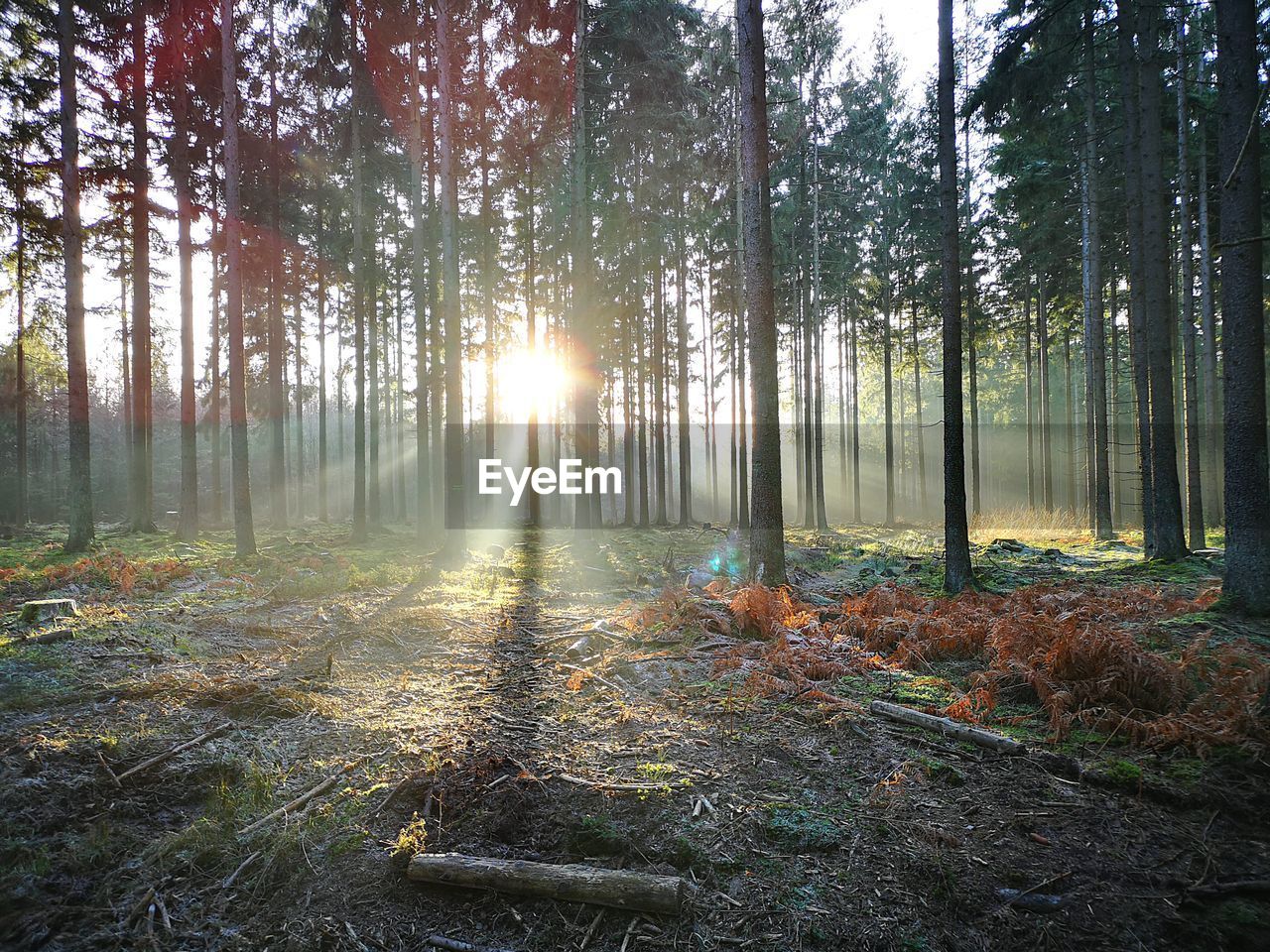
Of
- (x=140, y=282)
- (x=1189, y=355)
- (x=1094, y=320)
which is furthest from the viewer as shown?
(x=140, y=282)

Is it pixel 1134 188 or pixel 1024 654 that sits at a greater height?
pixel 1134 188

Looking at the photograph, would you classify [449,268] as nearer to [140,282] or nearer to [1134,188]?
[140,282]

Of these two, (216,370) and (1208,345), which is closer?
(1208,345)

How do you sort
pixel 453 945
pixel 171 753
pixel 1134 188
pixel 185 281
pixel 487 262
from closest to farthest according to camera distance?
pixel 453 945 → pixel 171 753 → pixel 1134 188 → pixel 185 281 → pixel 487 262

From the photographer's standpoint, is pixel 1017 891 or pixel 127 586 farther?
pixel 127 586

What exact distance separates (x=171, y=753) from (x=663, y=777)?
11.2ft

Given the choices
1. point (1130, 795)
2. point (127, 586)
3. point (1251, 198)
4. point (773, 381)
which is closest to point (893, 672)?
point (1130, 795)

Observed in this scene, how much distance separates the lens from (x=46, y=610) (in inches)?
271

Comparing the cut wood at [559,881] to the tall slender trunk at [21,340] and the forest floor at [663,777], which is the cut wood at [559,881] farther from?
the tall slender trunk at [21,340]

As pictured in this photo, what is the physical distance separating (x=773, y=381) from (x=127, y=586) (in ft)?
35.7

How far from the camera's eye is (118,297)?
24.3 meters

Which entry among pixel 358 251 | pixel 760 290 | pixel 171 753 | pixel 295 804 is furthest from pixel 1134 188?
pixel 358 251

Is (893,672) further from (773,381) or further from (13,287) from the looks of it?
(13,287)

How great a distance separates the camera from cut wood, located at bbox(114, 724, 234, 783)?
3359 mm
